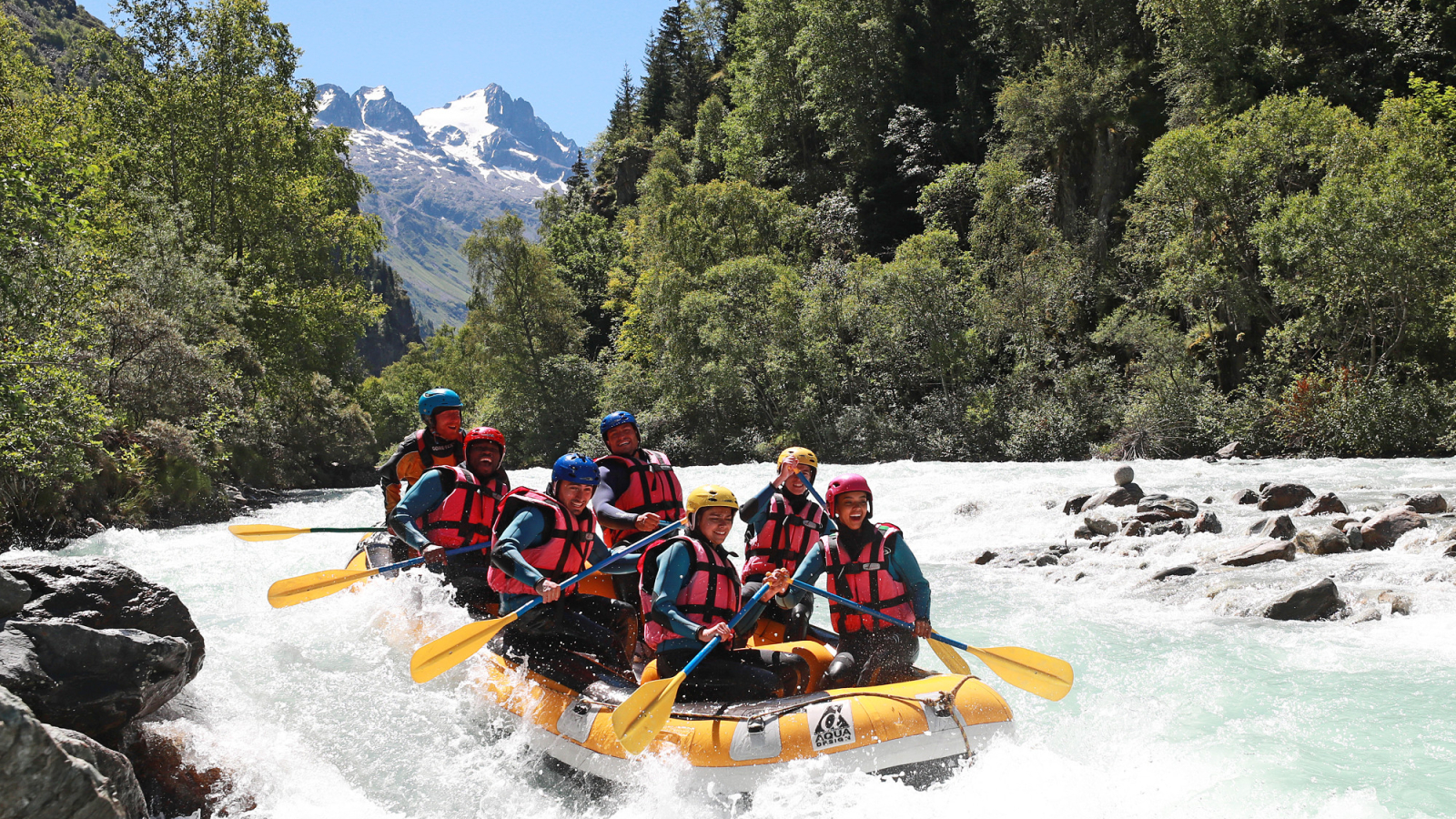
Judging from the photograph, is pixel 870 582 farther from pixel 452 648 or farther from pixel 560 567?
pixel 452 648

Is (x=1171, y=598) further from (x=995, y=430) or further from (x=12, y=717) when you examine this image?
(x=995, y=430)

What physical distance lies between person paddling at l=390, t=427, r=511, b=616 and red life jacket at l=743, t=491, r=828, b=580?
1999mm

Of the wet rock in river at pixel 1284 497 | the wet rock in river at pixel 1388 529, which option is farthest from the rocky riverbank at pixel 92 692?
the wet rock in river at pixel 1284 497

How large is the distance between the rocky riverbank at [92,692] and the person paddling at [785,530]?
9.70 ft

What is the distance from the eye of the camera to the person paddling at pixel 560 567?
4945 mm

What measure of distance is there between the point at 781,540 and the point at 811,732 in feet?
5.46

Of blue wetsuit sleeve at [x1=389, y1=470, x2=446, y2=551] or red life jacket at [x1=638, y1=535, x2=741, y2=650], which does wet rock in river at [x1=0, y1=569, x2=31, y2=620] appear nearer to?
blue wetsuit sleeve at [x1=389, y1=470, x2=446, y2=551]

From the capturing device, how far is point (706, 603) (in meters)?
4.32

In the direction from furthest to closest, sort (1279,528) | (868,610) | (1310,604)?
(1279,528), (1310,604), (868,610)

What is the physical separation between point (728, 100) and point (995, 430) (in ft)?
104

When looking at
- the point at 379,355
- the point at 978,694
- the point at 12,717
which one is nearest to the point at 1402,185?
the point at 978,694

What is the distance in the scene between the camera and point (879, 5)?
1211 inches

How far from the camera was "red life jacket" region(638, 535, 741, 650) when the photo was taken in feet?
14.1

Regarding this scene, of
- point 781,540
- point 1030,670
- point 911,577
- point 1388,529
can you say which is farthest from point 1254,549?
point 781,540
